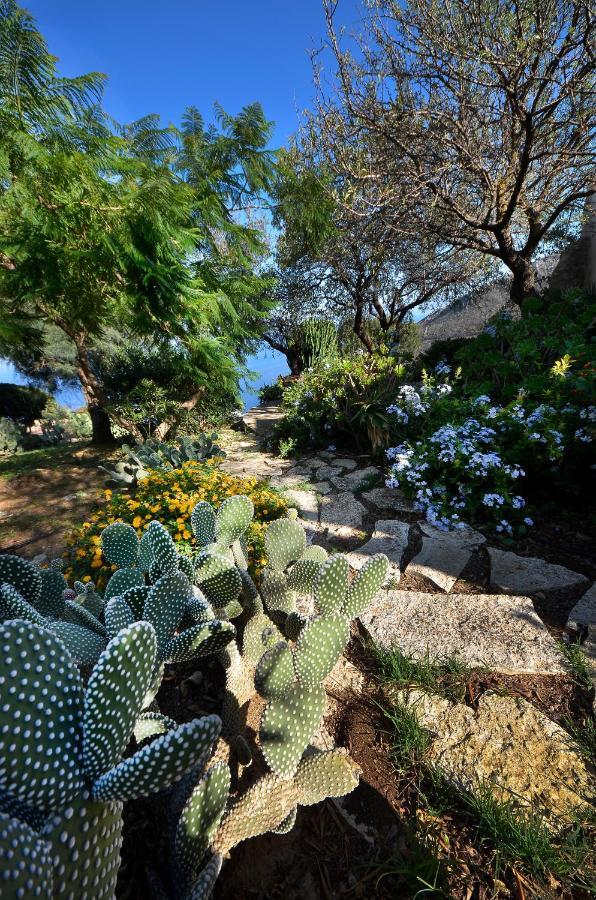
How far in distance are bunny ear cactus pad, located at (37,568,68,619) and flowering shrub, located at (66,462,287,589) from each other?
87 centimetres

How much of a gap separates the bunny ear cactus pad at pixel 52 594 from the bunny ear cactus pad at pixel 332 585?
1088mm

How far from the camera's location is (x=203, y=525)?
5.86ft

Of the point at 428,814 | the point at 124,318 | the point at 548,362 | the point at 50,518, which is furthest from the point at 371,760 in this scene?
the point at 124,318

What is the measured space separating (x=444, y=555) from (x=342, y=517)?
1047mm

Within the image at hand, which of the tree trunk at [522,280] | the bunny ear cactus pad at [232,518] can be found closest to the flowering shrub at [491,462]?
the bunny ear cactus pad at [232,518]

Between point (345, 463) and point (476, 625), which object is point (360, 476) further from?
point (476, 625)

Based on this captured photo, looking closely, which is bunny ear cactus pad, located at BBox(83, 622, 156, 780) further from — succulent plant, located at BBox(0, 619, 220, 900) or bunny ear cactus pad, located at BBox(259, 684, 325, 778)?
bunny ear cactus pad, located at BBox(259, 684, 325, 778)

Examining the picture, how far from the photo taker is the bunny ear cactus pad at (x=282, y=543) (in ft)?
5.52

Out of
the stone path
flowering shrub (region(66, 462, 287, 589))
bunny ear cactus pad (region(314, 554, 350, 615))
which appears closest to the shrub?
flowering shrub (region(66, 462, 287, 589))

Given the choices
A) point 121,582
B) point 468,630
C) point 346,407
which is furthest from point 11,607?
point 346,407

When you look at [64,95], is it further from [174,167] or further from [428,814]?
[428,814]

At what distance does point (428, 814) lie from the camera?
1188 millimetres

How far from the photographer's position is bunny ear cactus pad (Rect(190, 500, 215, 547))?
5.82 ft

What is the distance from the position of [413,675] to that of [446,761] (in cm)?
36
